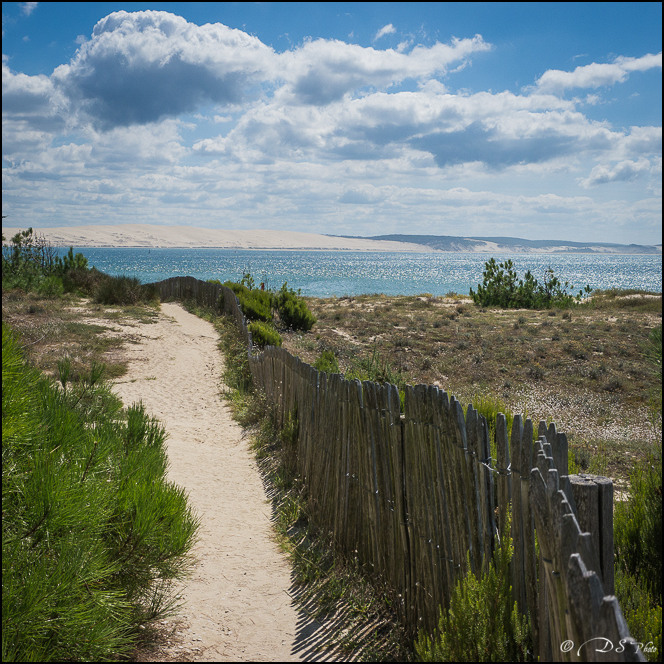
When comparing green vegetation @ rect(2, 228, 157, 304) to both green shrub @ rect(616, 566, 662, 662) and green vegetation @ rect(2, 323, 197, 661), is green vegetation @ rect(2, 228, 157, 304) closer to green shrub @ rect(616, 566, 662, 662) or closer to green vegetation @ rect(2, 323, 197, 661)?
green vegetation @ rect(2, 323, 197, 661)

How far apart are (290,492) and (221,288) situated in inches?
557

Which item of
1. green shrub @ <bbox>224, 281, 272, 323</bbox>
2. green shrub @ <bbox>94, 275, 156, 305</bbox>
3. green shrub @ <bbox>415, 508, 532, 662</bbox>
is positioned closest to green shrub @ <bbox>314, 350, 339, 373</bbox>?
green shrub @ <bbox>415, 508, 532, 662</bbox>

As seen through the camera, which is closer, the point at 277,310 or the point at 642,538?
the point at 642,538

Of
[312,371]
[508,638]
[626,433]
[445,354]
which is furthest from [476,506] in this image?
[445,354]

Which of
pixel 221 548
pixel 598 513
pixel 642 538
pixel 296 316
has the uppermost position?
pixel 296 316

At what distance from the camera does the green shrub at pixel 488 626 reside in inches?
80.1

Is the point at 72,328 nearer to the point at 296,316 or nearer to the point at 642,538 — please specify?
the point at 296,316

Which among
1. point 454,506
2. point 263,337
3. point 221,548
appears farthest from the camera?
point 263,337

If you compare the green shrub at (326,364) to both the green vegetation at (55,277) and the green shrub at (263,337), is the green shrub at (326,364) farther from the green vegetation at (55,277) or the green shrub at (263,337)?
the green vegetation at (55,277)

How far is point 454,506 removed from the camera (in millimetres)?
2650

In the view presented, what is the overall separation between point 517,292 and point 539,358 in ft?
45.8

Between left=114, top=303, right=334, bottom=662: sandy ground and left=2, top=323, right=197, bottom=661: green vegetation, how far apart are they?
11.7 inches

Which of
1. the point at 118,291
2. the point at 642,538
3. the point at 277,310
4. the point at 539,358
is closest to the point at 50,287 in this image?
the point at 118,291

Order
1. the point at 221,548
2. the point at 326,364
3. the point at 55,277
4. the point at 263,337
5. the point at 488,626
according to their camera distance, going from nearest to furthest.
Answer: the point at 488,626 → the point at 221,548 → the point at 326,364 → the point at 263,337 → the point at 55,277
